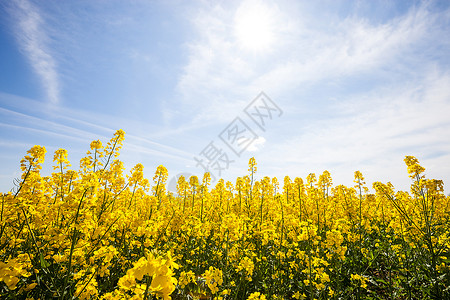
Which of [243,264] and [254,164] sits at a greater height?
[254,164]

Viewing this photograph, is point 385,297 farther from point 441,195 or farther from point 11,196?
point 11,196

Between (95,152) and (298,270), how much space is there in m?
3.85

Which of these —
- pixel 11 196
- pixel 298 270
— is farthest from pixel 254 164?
pixel 11 196

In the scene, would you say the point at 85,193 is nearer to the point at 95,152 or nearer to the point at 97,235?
the point at 97,235

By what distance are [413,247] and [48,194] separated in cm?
623

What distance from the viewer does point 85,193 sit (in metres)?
2.29

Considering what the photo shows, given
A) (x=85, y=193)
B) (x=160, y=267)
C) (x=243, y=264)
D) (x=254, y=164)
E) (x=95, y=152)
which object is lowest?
(x=243, y=264)

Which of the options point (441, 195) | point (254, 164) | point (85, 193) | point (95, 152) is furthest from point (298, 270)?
point (95, 152)

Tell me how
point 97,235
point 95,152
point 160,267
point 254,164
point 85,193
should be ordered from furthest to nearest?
point 254,164
point 95,152
point 97,235
point 85,193
point 160,267

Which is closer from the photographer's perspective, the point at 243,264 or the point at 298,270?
the point at 243,264

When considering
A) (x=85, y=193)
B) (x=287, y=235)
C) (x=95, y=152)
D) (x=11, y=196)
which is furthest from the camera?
(x=287, y=235)

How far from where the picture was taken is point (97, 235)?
2.46m

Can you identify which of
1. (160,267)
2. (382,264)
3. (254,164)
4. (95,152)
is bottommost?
(382,264)

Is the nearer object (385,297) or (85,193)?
(85,193)
